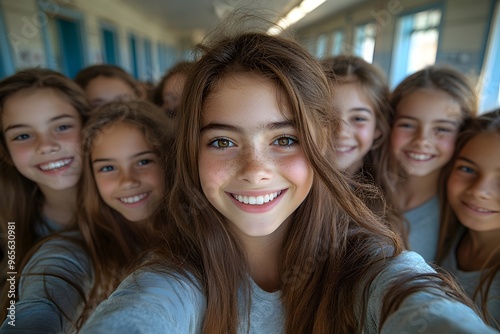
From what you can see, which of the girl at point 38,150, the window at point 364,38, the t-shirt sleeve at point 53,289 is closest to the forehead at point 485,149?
the t-shirt sleeve at point 53,289

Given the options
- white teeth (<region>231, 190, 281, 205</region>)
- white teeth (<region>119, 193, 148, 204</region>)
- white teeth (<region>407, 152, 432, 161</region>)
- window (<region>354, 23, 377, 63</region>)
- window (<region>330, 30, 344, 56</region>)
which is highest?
window (<region>330, 30, 344, 56</region>)

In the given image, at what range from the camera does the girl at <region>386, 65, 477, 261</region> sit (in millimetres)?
1695

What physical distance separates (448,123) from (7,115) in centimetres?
247

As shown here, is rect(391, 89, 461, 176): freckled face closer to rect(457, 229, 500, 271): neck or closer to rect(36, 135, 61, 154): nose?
rect(457, 229, 500, 271): neck

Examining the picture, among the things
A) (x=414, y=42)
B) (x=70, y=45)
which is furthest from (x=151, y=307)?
(x=414, y=42)

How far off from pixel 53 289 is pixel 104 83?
77.8 inches

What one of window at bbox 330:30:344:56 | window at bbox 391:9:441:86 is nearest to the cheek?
window at bbox 391:9:441:86

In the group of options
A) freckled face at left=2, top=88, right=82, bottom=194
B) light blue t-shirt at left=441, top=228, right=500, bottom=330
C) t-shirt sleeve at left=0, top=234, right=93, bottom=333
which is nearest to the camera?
t-shirt sleeve at left=0, top=234, right=93, bottom=333

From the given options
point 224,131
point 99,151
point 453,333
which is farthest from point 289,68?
point 99,151

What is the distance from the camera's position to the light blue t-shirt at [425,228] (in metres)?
1.70

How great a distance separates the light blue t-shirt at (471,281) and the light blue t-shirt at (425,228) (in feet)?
Result: 0.29

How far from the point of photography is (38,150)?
1.62m

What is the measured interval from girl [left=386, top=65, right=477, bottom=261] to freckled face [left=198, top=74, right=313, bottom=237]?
3.53ft

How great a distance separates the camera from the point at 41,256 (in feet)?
4.37
